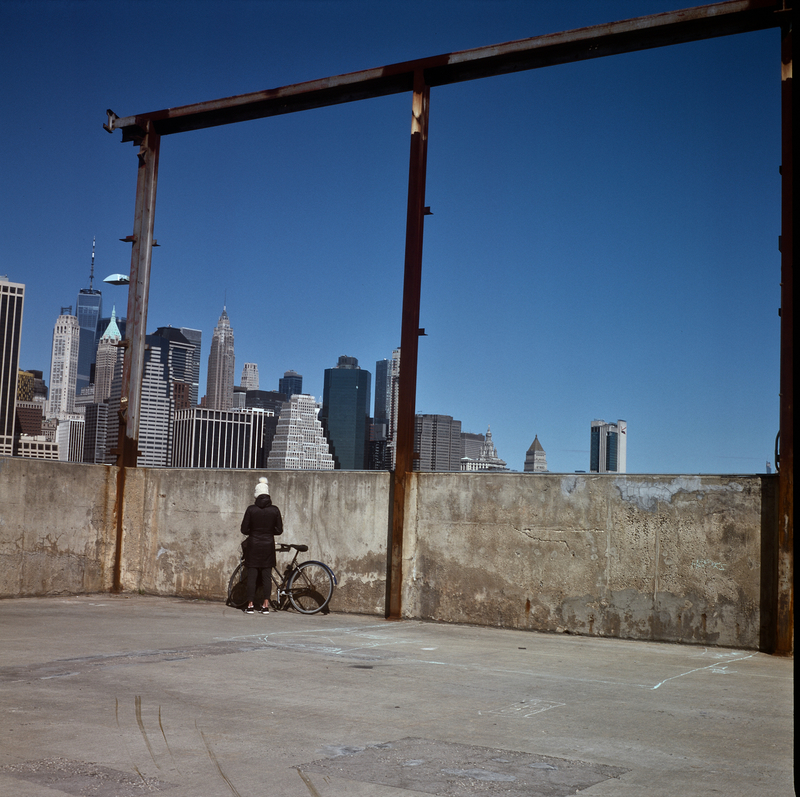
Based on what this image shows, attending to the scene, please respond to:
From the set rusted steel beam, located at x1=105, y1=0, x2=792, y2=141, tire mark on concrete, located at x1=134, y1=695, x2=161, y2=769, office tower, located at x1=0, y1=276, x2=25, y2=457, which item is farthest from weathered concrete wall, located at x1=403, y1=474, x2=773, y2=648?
office tower, located at x1=0, y1=276, x2=25, y2=457

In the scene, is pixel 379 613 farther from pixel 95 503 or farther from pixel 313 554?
pixel 95 503

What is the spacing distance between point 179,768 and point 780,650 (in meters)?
6.72

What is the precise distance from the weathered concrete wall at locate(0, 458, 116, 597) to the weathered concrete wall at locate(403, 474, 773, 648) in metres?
5.11

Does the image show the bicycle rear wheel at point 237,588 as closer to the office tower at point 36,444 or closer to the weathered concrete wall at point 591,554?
the weathered concrete wall at point 591,554

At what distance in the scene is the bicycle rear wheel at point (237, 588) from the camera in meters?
12.2

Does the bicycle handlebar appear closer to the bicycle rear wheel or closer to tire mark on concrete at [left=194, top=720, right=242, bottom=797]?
the bicycle rear wheel

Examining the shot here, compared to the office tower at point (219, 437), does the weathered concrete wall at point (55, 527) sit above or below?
below

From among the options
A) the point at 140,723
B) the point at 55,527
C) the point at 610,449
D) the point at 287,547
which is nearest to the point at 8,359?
the point at 610,449

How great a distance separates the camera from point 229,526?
12625 millimetres

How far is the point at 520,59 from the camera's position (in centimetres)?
1138

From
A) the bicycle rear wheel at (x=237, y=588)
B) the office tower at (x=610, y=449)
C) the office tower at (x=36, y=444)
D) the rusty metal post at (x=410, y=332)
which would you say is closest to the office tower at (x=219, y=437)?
the office tower at (x=36, y=444)

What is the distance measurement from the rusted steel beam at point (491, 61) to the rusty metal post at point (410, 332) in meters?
0.47

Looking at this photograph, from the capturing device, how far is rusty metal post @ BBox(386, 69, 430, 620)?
1111 cm

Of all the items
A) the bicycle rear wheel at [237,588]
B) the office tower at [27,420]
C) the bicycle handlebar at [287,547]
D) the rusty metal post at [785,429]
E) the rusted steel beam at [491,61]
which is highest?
the office tower at [27,420]
